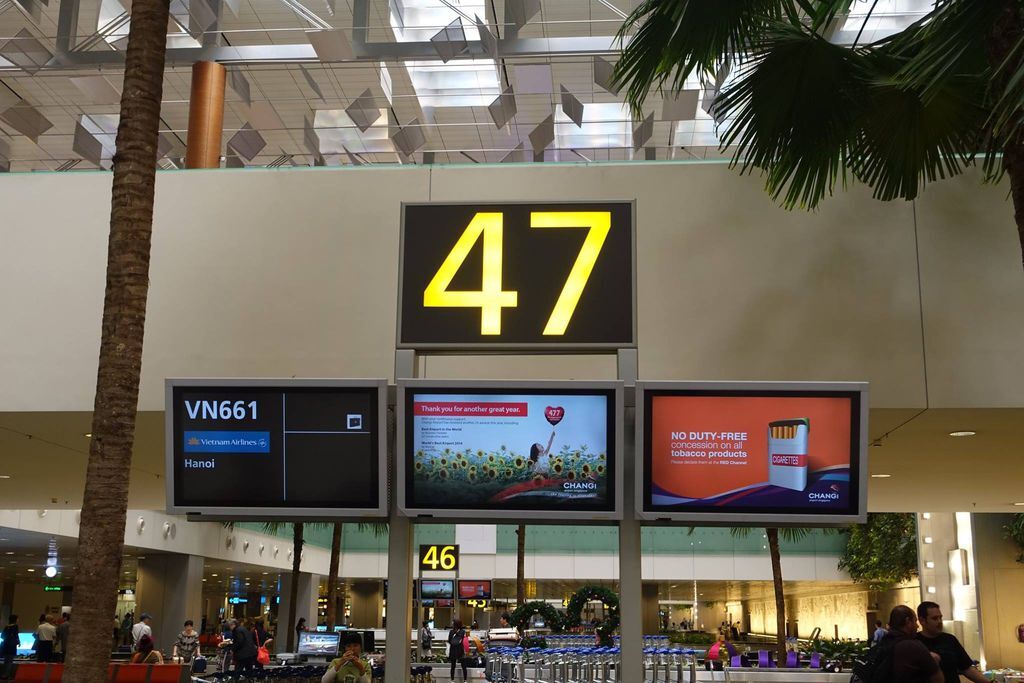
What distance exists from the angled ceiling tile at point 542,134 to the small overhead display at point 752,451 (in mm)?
12553

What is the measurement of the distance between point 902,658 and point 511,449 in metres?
2.85

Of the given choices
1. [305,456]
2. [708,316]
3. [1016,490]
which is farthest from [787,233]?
[1016,490]

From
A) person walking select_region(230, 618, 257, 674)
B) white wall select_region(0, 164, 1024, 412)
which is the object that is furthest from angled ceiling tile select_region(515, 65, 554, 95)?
person walking select_region(230, 618, 257, 674)

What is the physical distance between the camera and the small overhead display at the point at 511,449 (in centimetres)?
648

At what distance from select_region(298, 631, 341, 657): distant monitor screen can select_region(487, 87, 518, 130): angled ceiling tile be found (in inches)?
430

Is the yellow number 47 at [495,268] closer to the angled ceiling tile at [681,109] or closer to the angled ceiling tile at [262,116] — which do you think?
the angled ceiling tile at [681,109]

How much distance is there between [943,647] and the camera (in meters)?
7.19

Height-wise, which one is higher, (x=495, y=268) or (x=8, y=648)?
(x=495, y=268)

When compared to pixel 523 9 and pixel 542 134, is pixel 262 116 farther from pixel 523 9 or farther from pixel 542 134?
pixel 523 9

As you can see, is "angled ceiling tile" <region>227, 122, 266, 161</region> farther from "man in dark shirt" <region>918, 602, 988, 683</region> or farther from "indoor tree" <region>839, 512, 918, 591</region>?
"indoor tree" <region>839, 512, 918, 591</region>

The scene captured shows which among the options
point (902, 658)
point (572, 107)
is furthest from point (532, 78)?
point (902, 658)

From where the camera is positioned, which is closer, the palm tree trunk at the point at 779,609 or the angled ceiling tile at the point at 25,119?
the angled ceiling tile at the point at 25,119

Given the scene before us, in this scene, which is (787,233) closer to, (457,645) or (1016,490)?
(1016,490)

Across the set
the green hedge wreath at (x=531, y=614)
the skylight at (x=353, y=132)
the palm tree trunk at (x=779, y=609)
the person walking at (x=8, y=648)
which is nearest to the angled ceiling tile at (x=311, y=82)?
the skylight at (x=353, y=132)
